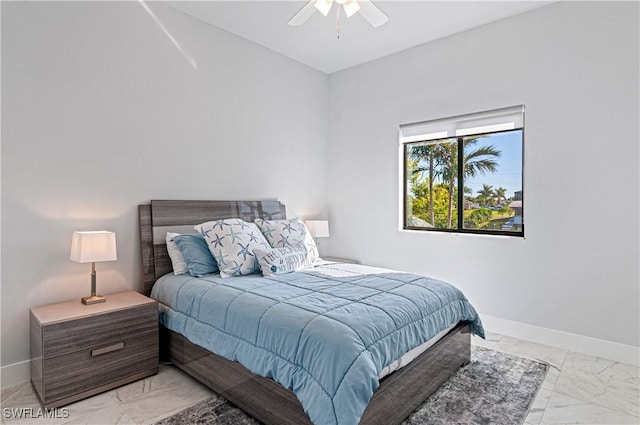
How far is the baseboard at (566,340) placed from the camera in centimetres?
284

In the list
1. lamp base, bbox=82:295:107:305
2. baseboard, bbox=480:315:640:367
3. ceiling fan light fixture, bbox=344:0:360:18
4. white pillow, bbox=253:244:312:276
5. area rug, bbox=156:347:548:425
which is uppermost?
ceiling fan light fixture, bbox=344:0:360:18

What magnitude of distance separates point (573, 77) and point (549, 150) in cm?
60

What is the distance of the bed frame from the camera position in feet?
6.13

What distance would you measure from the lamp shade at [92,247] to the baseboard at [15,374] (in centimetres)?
79

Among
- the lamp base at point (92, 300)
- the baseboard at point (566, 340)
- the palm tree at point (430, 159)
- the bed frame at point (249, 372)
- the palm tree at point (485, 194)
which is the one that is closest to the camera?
the bed frame at point (249, 372)

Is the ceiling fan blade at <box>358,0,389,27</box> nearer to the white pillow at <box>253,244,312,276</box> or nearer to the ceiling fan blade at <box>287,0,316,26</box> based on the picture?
Answer: the ceiling fan blade at <box>287,0,316,26</box>

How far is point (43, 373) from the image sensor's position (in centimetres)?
214

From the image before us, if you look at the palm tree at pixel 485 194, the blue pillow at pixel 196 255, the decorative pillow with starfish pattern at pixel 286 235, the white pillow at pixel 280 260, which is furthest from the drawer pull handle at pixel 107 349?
the palm tree at pixel 485 194

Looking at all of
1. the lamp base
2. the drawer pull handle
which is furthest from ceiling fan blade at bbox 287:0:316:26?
the drawer pull handle

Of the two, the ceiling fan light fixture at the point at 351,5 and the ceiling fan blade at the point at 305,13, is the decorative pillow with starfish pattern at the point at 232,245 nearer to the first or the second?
the ceiling fan blade at the point at 305,13

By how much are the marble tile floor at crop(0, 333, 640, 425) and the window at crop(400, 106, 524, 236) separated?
49.6 inches

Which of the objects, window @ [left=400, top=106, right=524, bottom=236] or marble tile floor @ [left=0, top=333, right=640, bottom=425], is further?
window @ [left=400, top=106, right=524, bottom=236]

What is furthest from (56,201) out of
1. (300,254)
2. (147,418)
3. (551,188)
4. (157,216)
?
(551,188)

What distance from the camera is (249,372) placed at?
2045 mm
